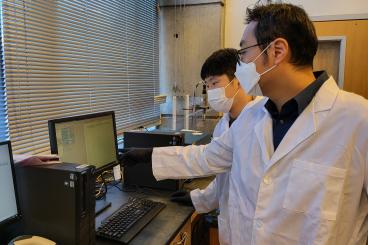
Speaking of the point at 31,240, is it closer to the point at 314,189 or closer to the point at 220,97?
the point at 314,189

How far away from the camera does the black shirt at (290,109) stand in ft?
3.64

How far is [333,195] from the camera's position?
102 cm

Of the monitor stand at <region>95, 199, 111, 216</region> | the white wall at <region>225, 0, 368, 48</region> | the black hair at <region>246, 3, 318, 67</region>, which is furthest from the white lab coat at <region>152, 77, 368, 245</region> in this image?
the white wall at <region>225, 0, 368, 48</region>

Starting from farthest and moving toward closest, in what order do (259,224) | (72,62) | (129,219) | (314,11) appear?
(314,11)
(72,62)
(129,219)
(259,224)

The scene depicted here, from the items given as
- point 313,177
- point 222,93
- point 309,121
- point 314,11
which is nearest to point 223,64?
point 222,93

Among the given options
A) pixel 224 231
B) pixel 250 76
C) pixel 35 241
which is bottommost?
pixel 224 231

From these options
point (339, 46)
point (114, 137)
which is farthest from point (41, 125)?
point (339, 46)

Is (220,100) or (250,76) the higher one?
(250,76)

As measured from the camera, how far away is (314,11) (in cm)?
319

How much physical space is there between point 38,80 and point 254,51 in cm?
129

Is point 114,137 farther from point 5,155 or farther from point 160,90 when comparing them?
point 160,90

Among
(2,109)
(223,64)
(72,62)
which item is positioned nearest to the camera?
(2,109)

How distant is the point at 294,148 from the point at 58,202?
2.73ft

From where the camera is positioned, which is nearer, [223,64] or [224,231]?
[224,231]
